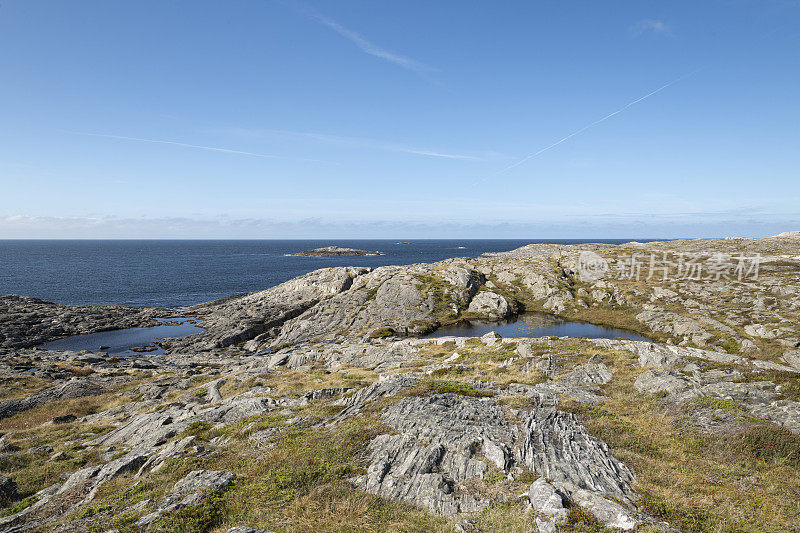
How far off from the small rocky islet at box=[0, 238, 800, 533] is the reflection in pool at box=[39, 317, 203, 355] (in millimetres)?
18105

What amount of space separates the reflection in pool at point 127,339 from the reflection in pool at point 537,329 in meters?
61.4

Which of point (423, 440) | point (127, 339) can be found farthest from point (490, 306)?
point (127, 339)

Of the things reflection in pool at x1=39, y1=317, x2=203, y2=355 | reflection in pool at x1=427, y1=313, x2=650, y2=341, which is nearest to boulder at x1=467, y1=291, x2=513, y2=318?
reflection in pool at x1=427, y1=313, x2=650, y2=341

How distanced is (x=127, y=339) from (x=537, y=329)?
3659 inches

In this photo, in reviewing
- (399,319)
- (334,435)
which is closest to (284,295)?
(399,319)

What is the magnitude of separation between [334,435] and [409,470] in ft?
18.9

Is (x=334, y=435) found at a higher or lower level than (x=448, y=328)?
higher

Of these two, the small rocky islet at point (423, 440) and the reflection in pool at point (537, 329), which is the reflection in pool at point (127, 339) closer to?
the small rocky islet at point (423, 440)

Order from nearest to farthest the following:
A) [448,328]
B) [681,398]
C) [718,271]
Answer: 1. [681,398]
2. [448,328]
3. [718,271]

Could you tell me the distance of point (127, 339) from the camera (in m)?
80.3

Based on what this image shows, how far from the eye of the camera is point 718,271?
291 feet

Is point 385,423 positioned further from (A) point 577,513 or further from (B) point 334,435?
(A) point 577,513

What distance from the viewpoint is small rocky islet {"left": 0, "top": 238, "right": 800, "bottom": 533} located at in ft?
43.5

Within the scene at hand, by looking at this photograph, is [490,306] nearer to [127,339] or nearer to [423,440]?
[423,440]
